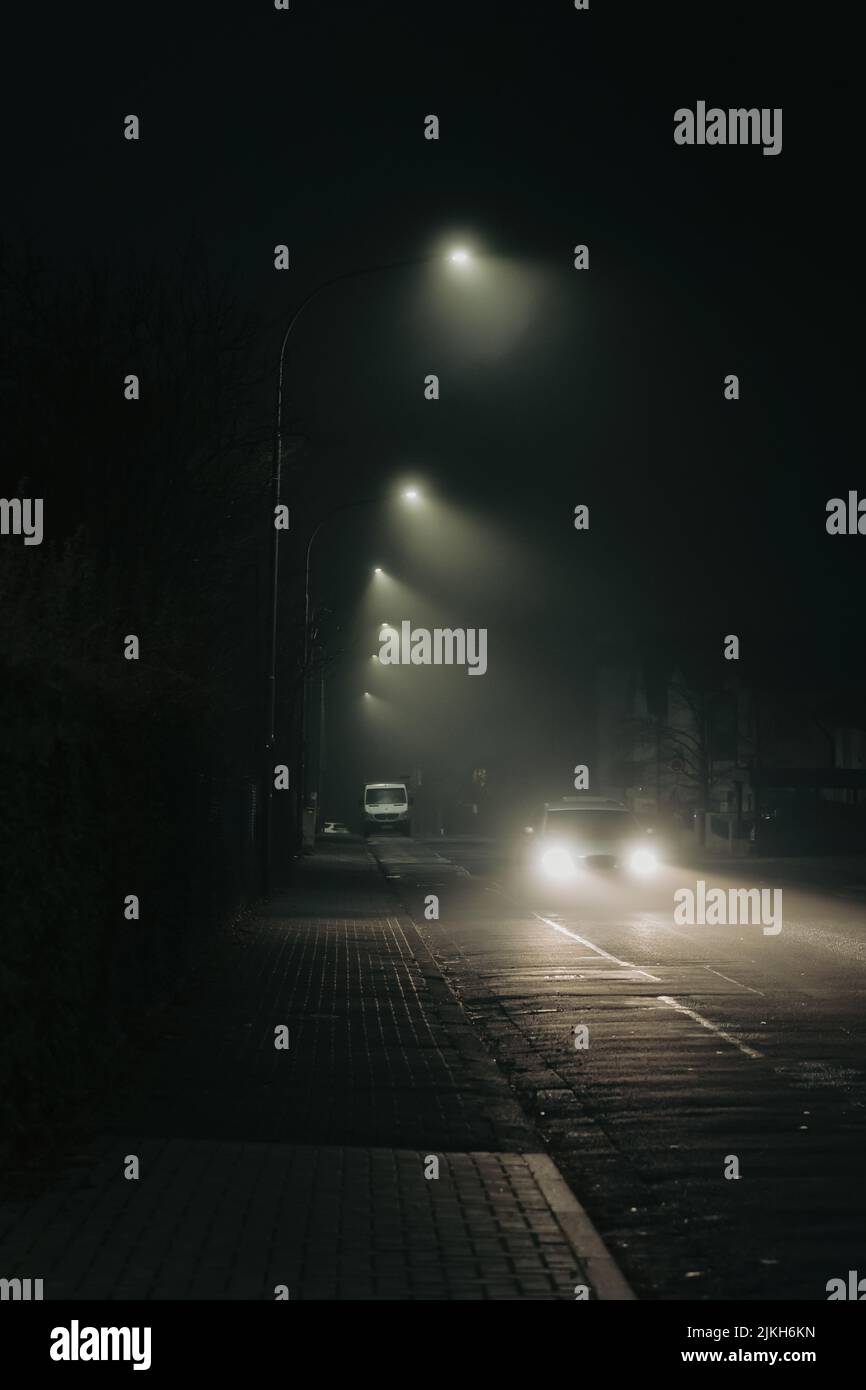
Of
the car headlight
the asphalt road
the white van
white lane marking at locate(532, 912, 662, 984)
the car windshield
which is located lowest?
the asphalt road

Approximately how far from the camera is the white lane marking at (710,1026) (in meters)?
14.4

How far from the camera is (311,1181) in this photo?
29.9ft

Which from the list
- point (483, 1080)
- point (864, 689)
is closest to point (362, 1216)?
point (483, 1080)

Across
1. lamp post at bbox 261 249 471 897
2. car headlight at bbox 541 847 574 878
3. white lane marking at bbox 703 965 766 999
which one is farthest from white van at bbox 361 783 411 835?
white lane marking at bbox 703 965 766 999

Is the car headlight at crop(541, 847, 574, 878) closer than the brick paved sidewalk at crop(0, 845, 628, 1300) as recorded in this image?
No

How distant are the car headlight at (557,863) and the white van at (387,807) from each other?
157 ft

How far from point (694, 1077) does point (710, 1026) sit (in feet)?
9.23

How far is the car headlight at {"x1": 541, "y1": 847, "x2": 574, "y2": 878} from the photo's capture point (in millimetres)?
44656

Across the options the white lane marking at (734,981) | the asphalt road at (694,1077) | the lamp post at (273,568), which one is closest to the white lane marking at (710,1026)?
the asphalt road at (694,1077)

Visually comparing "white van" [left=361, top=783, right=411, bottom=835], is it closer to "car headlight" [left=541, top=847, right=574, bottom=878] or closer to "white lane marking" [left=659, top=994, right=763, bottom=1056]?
"car headlight" [left=541, top=847, right=574, bottom=878]

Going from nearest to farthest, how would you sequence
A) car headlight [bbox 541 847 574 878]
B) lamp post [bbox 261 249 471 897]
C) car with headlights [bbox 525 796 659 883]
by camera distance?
1. lamp post [bbox 261 249 471 897]
2. car with headlights [bbox 525 796 659 883]
3. car headlight [bbox 541 847 574 878]

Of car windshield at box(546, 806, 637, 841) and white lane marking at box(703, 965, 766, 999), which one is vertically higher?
car windshield at box(546, 806, 637, 841)

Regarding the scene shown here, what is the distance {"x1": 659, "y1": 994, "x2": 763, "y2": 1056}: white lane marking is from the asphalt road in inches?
1.5

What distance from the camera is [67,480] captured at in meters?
24.9
